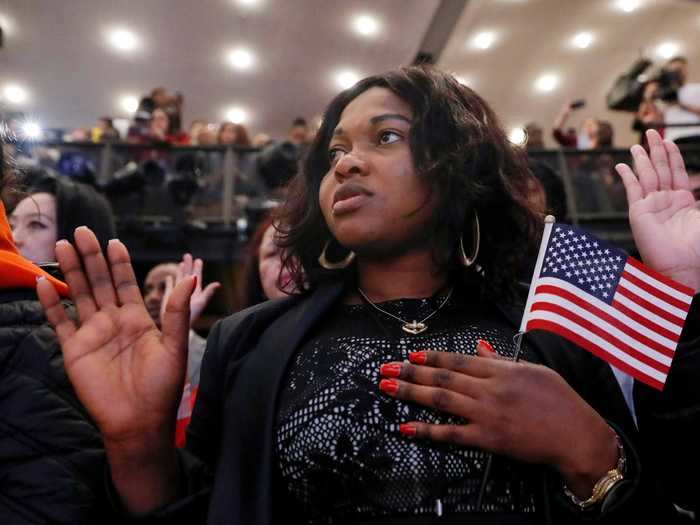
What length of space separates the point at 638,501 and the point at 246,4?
7185mm

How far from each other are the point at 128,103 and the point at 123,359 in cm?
899

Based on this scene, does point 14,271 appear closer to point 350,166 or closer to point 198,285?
point 350,166

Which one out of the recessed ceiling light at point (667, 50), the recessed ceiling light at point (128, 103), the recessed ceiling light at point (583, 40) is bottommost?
the recessed ceiling light at point (128, 103)

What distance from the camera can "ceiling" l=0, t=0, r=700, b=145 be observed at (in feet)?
23.2

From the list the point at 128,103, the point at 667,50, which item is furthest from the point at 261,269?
the point at 667,50

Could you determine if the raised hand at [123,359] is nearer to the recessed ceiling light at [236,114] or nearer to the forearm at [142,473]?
A: the forearm at [142,473]

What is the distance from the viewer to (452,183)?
1.21 metres

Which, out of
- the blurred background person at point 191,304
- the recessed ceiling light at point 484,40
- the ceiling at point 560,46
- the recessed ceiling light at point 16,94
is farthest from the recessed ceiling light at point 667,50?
the recessed ceiling light at point 16,94

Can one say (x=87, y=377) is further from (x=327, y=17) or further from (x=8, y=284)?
(x=327, y=17)

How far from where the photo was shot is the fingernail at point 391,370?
94 cm

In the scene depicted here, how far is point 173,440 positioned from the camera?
987 millimetres

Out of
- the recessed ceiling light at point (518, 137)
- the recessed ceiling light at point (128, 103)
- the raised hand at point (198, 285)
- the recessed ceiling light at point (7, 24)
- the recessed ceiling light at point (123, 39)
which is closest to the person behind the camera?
the recessed ceiling light at point (518, 137)

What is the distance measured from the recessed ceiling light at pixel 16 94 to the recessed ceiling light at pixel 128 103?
1329mm

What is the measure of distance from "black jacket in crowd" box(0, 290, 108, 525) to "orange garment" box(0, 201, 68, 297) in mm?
27
